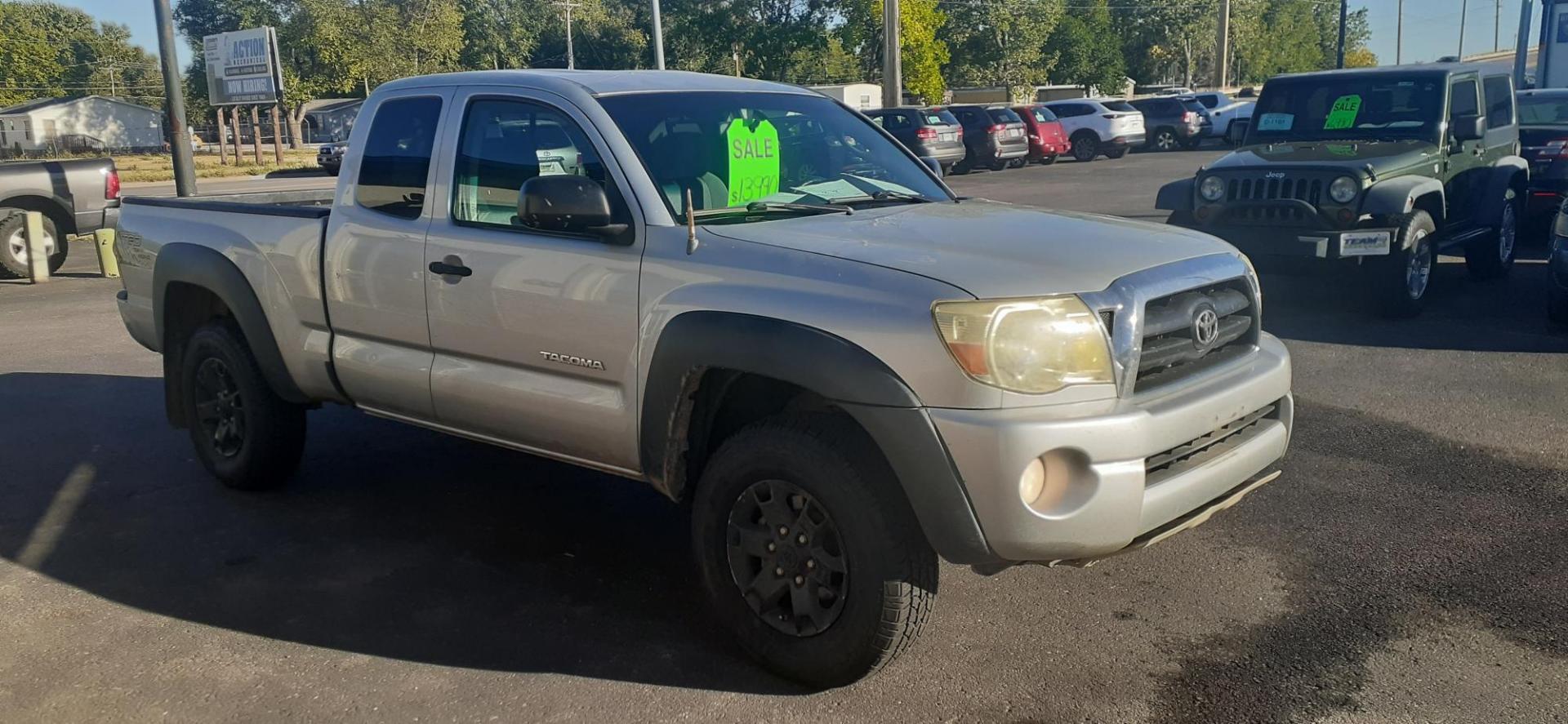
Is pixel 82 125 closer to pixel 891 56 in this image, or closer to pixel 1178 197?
pixel 891 56

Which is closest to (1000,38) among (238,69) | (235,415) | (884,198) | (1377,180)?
(238,69)

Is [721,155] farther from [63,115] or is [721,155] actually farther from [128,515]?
[63,115]

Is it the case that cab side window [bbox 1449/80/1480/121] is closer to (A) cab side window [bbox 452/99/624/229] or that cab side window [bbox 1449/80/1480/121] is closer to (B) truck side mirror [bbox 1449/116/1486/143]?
(B) truck side mirror [bbox 1449/116/1486/143]

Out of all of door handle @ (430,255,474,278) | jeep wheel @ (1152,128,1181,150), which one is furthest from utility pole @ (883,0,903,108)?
door handle @ (430,255,474,278)

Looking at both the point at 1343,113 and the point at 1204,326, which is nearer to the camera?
the point at 1204,326

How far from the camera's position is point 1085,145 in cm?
3256

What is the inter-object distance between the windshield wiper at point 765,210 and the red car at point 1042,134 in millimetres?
27341

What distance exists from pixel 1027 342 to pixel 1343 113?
25.4 ft

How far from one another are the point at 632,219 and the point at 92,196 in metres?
12.1

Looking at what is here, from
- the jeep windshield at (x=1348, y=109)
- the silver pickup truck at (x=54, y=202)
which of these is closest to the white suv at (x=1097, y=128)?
the jeep windshield at (x=1348, y=109)

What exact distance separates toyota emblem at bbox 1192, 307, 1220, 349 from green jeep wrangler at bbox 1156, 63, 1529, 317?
17.8 feet

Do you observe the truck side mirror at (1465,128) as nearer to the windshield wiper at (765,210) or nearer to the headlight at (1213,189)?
the headlight at (1213,189)

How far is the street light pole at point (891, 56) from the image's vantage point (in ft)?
106

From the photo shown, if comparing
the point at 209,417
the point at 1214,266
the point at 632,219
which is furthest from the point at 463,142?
the point at 1214,266
